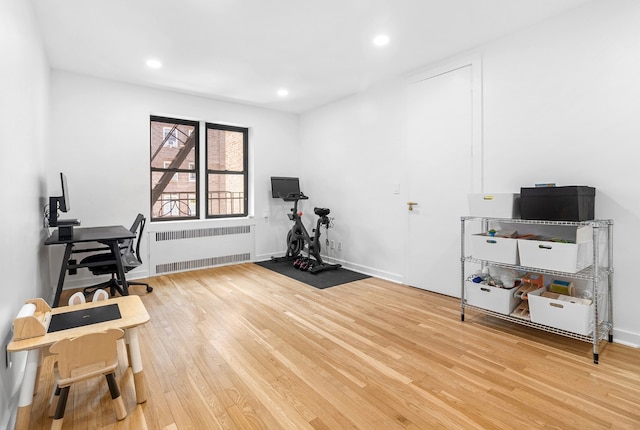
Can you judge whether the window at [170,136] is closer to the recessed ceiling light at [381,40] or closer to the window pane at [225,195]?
the window pane at [225,195]

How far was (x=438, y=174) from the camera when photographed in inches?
151

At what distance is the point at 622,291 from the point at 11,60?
180 inches

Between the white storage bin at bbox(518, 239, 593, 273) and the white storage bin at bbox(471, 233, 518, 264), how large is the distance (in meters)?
0.06

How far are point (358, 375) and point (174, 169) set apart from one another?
14.1 feet

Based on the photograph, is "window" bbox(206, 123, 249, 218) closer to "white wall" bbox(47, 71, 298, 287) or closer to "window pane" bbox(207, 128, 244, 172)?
"window pane" bbox(207, 128, 244, 172)

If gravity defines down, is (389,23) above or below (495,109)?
above

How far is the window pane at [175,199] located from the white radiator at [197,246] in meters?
0.31

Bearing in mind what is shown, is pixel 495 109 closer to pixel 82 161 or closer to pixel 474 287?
pixel 474 287

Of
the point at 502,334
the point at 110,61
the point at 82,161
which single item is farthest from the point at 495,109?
the point at 82,161

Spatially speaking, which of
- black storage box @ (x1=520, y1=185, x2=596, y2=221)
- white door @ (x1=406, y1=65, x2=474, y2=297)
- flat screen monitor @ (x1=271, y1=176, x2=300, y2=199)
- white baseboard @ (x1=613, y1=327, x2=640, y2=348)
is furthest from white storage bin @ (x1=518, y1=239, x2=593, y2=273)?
flat screen monitor @ (x1=271, y1=176, x2=300, y2=199)

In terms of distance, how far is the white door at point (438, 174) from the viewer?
3.59m

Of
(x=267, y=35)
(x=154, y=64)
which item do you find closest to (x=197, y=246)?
(x=154, y=64)

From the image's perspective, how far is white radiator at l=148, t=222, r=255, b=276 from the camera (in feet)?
15.8

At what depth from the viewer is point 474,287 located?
9.82ft
